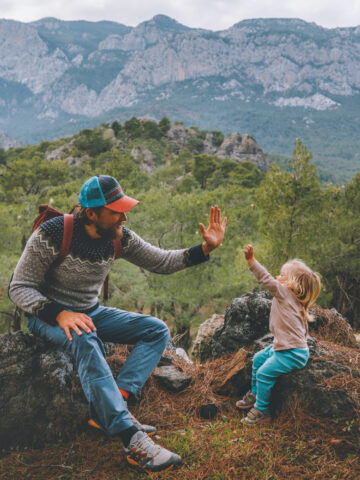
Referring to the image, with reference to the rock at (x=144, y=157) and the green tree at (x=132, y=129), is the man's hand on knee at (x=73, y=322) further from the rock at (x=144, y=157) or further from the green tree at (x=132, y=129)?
the green tree at (x=132, y=129)

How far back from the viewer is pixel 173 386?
379 centimetres

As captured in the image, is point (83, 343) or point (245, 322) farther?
point (245, 322)

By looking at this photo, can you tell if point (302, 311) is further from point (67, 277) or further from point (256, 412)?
point (67, 277)

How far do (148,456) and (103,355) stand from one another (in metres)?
0.86

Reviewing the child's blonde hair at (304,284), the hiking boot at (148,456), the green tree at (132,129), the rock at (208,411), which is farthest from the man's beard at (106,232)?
the green tree at (132,129)

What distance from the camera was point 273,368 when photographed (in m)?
3.38

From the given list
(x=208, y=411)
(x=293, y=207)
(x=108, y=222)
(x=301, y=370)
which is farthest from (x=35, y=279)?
(x=293, y=207)

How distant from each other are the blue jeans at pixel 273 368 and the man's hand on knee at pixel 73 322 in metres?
1.66

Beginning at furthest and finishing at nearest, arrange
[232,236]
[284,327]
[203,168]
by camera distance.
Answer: [203,168]
[232,236]
[284,327]

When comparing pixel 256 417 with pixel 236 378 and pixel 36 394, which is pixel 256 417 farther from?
pixel 36 394

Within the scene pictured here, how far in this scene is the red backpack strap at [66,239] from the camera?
308cm

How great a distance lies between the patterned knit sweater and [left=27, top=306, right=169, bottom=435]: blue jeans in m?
0.22

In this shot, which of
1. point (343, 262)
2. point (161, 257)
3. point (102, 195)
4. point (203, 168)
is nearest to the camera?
point (102, 195)

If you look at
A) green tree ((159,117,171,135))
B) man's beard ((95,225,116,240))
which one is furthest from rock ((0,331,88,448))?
green tree ((159,117,171,135))
